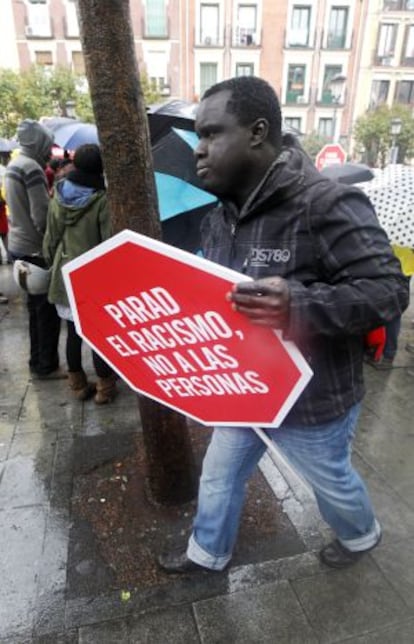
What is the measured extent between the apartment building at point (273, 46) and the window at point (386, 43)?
0.07 m

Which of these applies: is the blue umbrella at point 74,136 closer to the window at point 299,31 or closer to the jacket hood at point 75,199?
the jacket hood at point 75,199

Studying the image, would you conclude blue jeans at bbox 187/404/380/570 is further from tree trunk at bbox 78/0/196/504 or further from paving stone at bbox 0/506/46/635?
paving stone at bbox 0/506/46/635

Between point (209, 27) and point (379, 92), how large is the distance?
42.5 ft

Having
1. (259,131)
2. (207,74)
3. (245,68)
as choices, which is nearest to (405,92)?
→ (245,68)

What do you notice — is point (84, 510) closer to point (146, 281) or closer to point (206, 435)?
point (206, 435)

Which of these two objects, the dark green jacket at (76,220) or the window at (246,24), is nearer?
the dark green jacket at (76,220)

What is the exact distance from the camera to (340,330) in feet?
4.15

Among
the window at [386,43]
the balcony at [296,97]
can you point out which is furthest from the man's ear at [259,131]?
the window at [386,43]

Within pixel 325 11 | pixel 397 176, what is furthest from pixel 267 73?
pixel 397 176

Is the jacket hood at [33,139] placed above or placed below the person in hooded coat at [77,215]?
above

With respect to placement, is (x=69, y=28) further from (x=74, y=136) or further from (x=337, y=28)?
(x=74, y=136)

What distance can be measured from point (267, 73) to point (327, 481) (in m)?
35.5

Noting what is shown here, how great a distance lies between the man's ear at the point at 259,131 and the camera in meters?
1.34

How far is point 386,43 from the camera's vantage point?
31.4 meters
